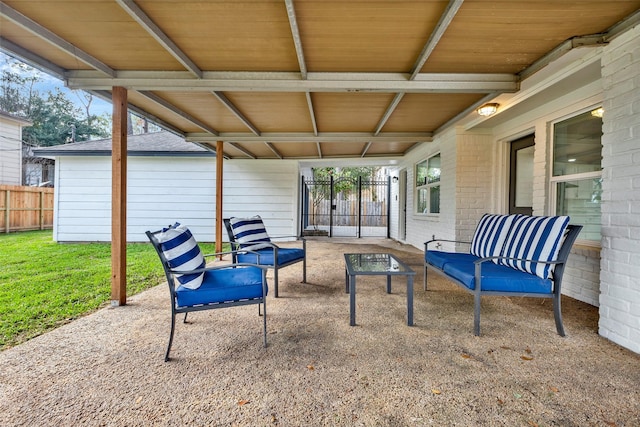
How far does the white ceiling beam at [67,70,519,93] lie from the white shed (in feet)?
15.8

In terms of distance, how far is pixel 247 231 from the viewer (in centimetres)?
399

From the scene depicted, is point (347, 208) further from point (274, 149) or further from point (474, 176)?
point (474, 176)

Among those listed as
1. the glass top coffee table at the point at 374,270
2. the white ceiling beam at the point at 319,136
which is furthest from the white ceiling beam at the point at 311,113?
the glass top coffee table at the point at 374,270

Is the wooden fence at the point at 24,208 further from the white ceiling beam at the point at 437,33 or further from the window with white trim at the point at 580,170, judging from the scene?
the window with white trim at the point at 580,170

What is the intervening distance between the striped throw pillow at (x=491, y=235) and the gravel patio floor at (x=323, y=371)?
697 millimetres

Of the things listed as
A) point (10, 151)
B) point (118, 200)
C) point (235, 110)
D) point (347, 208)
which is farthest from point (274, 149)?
point (10, 151)

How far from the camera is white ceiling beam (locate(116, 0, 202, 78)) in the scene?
1949 millimetres

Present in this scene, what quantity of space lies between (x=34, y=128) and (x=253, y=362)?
72.3 ft

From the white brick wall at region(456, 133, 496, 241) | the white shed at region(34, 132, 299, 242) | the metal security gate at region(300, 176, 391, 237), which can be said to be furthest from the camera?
the metal security gate at region(300, 176, 391, 237)

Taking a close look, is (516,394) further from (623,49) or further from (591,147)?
(591,147)

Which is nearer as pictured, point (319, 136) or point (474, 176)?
point (474, 176)

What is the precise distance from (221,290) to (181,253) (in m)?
0.43

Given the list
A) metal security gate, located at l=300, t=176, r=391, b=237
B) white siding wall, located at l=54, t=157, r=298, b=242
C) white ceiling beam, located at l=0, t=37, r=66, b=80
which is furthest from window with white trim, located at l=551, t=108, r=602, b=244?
metal security gate, located at l=300, t=176, r=391, b=237

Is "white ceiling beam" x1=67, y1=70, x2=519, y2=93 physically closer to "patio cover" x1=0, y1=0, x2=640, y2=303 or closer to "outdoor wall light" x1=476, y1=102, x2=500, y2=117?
"patio cover" x1=0, y1=0, x2=640, y2=303
